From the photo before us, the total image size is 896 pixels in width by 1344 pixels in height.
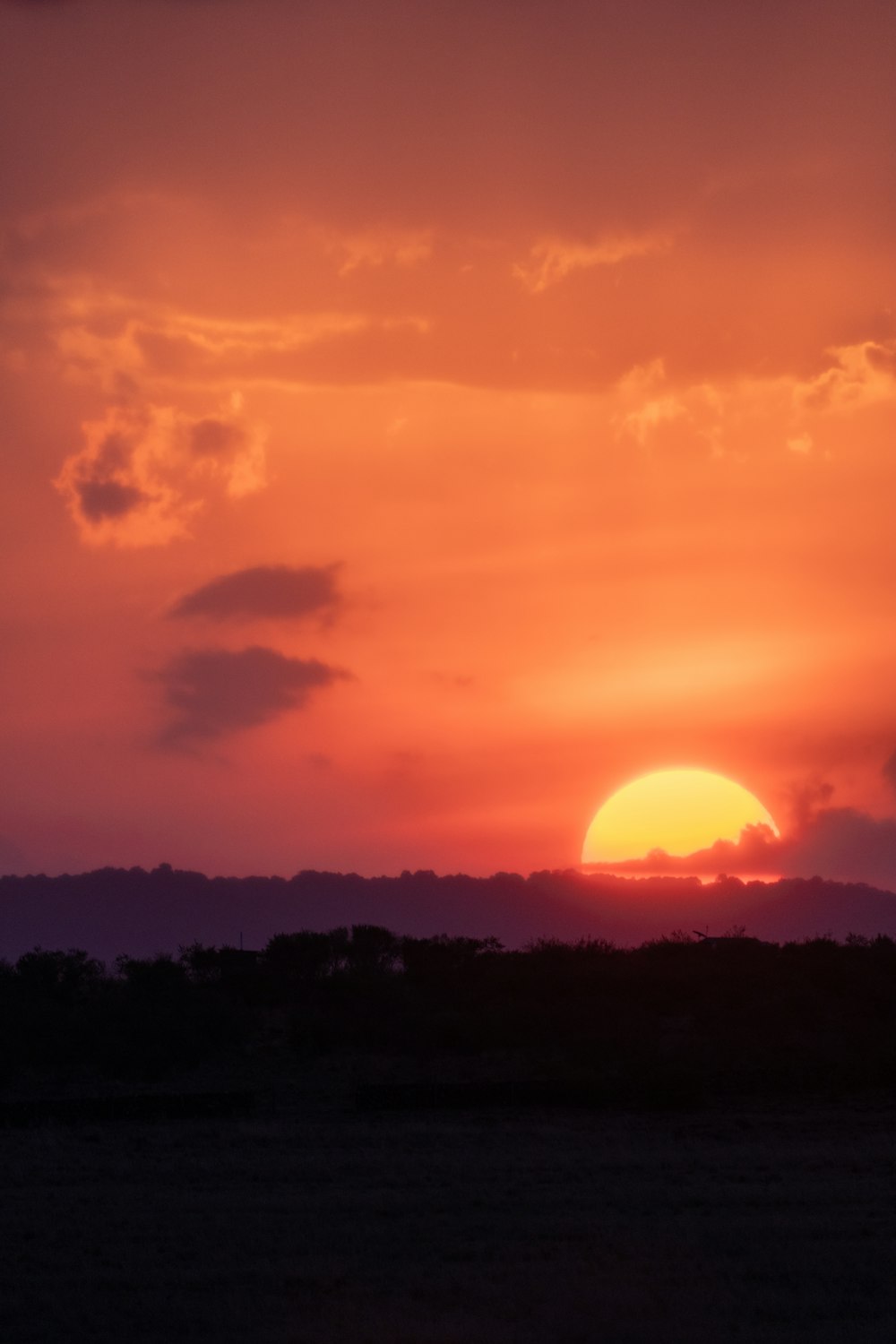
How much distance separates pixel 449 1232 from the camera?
20203 millimetres

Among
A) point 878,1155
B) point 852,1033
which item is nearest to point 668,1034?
point 852,1033

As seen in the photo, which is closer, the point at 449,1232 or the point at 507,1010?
the point at 449,1232

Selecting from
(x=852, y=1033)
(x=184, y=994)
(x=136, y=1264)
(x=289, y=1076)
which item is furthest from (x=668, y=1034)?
(x=136, y=1264)

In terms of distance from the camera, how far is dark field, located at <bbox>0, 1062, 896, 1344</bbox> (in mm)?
14734

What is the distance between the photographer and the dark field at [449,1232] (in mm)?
14734

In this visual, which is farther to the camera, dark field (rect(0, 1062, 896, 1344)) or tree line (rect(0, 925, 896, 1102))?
tree line (rect(0, 925, 896, 1102))

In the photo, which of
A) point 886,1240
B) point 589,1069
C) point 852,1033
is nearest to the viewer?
point 886,1240

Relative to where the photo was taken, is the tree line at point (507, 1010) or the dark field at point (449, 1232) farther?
the tree line at point (507, 1010)

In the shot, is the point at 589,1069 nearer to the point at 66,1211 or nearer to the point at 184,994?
the point at 184,994

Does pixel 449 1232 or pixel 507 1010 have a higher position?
pixel 507 1010

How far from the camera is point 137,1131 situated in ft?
108

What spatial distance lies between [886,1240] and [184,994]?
4359 cm

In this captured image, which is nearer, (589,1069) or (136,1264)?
(136,1264)

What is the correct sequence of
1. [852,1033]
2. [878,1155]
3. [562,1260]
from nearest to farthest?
[562,1260]
[878,1155]
[852,1033]
